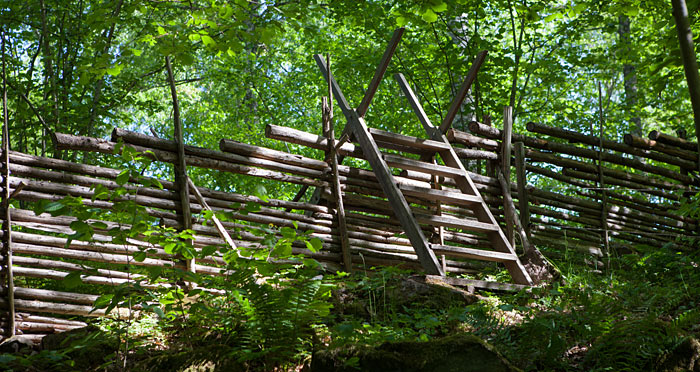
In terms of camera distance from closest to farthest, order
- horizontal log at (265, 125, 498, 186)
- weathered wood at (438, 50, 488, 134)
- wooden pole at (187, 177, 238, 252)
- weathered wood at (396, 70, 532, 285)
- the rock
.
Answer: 1. the rock
2. wooden pole at (187, 177, 238, 252)
3. weathered wood at (396, 70, 532, 285)
4. horizontal log at (265, 125, 498, 186)
5. weathered wood at (438, 50, 488, 134)

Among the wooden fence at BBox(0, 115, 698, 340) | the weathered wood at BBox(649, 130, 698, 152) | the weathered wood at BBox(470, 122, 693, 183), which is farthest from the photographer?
the weathered wood at BBox(649, 130, 698, 152)

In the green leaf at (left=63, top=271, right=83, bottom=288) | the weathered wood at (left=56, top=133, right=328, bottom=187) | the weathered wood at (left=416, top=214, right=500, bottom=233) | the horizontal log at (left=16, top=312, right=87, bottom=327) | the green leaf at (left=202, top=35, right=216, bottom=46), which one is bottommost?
the horizontal log at (left=16, top=312, right=87, bottom=327)

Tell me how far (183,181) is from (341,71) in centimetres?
564

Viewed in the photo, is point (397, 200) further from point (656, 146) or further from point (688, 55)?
point (656, 146)

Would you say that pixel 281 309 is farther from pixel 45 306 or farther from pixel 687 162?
pixel 687 162

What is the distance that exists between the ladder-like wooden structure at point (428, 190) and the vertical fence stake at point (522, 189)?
2.75 feet

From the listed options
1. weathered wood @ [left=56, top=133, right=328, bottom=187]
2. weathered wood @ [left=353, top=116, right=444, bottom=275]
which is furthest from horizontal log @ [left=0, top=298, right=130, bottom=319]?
weathered wood @ [left=353, top=116, right=444, bottom=275]

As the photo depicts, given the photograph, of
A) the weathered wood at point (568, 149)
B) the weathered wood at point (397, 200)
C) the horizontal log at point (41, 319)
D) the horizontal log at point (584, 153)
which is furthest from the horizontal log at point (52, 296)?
the horizontal log at point (584, 153)

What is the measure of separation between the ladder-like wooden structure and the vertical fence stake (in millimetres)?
837

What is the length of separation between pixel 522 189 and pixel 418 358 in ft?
13.3

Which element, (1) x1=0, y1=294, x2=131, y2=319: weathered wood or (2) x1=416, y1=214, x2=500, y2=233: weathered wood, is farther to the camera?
(2) x1=416, y1=214, x2=500, y2=233: weathered wood

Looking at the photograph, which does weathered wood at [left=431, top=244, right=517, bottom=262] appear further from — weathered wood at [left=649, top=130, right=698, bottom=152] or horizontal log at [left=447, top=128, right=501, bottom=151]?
weathered wood at [left=649, top=130, right=698, bottom=152]

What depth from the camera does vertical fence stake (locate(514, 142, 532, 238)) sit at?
616 cm

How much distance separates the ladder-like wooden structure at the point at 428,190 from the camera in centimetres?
480
